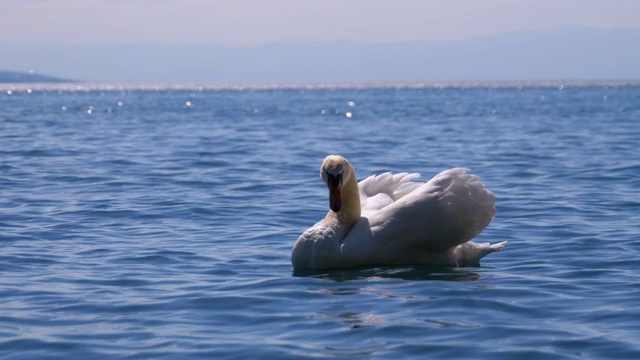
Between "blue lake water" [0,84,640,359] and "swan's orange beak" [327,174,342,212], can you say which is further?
"swan's orange beak" [327,174,342,212]

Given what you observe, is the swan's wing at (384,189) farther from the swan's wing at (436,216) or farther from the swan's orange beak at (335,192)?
the swan's wing at (436,216)

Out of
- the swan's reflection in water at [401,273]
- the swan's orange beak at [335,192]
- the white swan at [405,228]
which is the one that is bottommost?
the swan's reflection in water at [401,273]

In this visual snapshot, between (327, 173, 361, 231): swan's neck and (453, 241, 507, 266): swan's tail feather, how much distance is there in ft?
3.36

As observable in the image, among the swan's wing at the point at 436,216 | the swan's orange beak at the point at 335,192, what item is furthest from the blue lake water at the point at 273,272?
the swan's orange beak at the point at 335,192

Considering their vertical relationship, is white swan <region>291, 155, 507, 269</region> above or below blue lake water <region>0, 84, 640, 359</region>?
above

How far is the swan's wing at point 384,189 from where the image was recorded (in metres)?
12.7

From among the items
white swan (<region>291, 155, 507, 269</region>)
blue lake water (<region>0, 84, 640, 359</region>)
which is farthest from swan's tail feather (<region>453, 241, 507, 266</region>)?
blue lake water (<region>0, 84, 640, 359</region>)

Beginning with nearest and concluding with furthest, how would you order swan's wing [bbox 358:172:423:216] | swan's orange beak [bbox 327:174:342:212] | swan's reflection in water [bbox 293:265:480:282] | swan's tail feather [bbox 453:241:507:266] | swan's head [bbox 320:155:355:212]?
1. swan's reflection in water [bbox 293:265:480:282]
2. swan's orange beak [bbox 327:174:342:212]
3. swan's head [bbox 320:155:355:212]
4. swan's tail feather [bbox 453:241:507:266]
5. swan's wing [bbox 358:172:423:216]

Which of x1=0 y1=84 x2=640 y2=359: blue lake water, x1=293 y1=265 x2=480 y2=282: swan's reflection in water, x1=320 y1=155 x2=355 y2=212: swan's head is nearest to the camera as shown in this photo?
x1=0 y1=84 x2=640 y2=359: blue lake water

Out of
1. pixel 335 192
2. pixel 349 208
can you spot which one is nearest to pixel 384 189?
pixel 349 208

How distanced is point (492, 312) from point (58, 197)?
10.1m

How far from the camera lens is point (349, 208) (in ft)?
39.1

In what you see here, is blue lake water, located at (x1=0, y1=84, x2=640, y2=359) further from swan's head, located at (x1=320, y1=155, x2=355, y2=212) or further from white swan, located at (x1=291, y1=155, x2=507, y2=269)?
swan's head, located at (x1=320, y1=155, x2=355, y2=212)

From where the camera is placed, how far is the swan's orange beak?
38.1 ft
